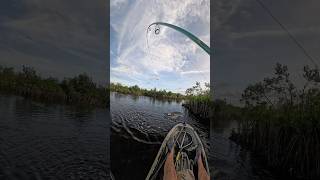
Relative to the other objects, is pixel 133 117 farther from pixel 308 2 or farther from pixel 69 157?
pixel 308 2

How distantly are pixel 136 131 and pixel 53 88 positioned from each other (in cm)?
→ 100

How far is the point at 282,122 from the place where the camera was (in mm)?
5785

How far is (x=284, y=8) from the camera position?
568cm

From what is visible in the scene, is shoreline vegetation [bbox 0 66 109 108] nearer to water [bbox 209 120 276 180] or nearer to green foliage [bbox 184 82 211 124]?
green foliage [bbox 184 82 211 124]

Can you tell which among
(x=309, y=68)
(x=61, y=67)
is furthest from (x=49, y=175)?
(x=309, y=68)

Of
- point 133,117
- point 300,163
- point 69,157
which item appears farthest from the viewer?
point 300,163

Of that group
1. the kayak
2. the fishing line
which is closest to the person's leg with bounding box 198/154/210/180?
the kayak

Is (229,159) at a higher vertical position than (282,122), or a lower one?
lower

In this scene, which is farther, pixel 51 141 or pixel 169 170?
pixel 51 141

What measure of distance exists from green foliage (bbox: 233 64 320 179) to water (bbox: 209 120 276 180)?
0.13 m

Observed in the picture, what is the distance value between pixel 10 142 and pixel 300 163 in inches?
123

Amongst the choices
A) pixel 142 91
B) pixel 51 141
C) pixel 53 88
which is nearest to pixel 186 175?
pixel 142 91

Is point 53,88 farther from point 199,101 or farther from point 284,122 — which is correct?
Result: point 284,122

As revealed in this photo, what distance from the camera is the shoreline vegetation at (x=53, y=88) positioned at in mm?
4602
